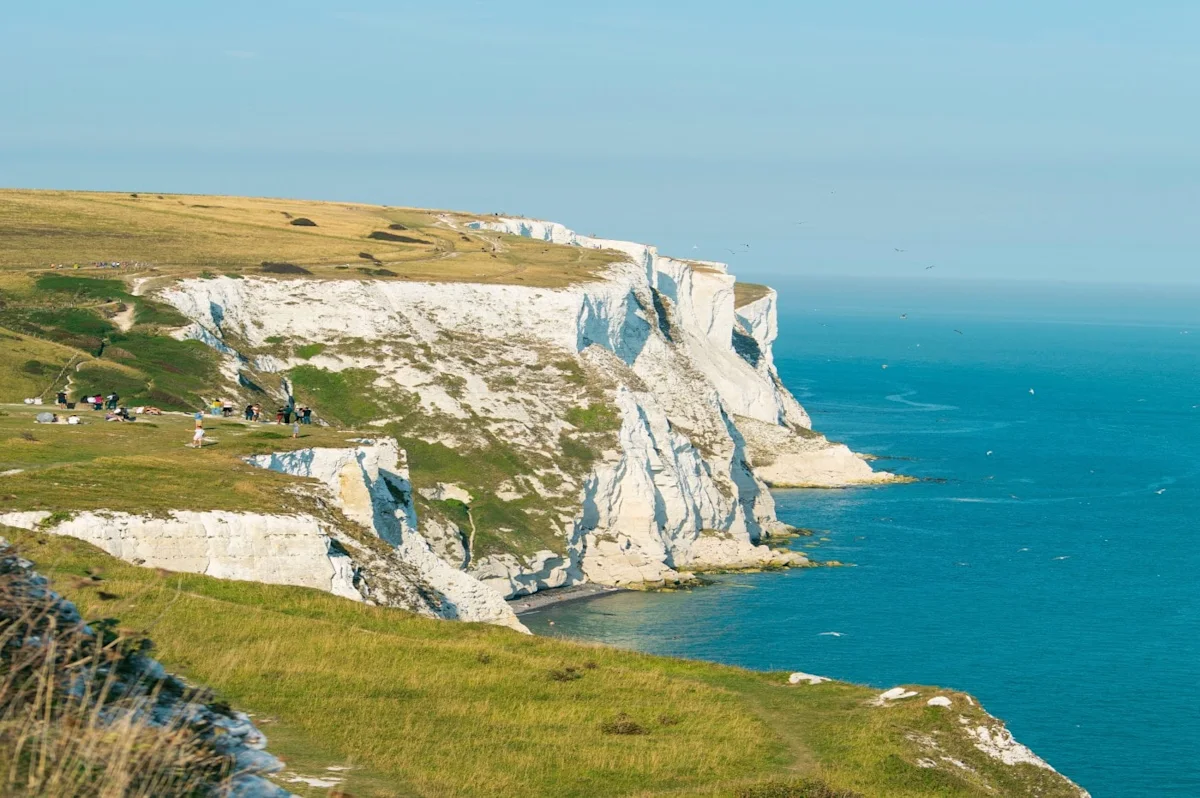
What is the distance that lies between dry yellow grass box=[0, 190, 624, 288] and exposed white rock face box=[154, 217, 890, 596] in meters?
4.55

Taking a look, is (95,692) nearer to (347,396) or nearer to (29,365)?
(29,365)

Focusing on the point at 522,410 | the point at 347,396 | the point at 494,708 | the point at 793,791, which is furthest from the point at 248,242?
the point at 793,791

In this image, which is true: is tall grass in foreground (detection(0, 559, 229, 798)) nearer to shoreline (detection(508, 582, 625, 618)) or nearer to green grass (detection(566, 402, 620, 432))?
shoreline (detection(508, 582, 625, 618))

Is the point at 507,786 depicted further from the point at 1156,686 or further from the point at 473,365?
the point at 473,365

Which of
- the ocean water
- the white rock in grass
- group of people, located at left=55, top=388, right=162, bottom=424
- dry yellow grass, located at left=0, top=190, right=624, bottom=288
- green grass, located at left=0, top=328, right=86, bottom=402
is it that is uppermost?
dry yellow grass, located at left=0, top=190, right=624, bottom=288

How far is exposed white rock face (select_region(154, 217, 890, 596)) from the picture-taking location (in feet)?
273

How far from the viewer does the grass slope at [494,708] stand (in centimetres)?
2056

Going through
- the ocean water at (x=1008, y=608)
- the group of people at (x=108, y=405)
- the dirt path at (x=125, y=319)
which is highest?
the dirt path at (x=125, y=319)

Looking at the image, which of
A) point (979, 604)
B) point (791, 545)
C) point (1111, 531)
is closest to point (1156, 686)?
point (979, 604)

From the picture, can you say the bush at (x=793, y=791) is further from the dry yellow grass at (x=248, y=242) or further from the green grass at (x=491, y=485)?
the dry yellow grass at (x=248, y=242)

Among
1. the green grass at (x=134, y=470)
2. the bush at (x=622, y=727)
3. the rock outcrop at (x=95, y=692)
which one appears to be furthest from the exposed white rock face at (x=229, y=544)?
the rock outcrop at (x=95, y=692)

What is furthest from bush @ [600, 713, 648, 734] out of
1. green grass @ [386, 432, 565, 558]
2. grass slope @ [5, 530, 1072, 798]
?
green grass @ [386, 432, 565, 558]

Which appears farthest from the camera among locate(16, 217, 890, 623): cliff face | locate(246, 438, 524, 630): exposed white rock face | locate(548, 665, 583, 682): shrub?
locate(16, 217, 890, 623): cliff face

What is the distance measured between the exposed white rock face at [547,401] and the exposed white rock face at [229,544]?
3597 centimetres
